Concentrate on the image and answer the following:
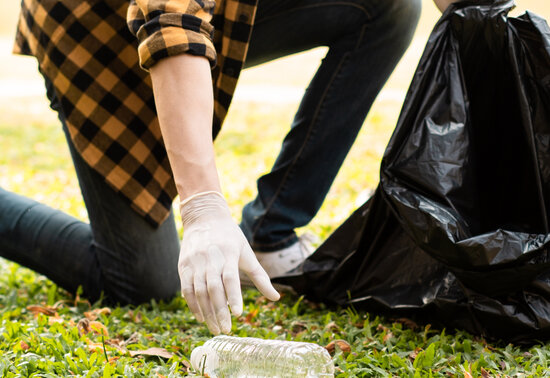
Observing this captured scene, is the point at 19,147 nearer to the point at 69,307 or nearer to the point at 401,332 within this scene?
the point at 69,307

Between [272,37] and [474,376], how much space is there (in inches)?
52.1

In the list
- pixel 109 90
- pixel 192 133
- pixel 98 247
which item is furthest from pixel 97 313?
pixel 192 133

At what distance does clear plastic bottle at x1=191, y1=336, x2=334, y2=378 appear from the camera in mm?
1378

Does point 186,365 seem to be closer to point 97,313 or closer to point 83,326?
point 83,326

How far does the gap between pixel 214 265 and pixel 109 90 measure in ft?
3.14

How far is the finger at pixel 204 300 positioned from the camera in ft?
4.51

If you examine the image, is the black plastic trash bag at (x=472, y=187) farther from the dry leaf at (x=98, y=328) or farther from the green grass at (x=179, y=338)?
the dry leaf at (x=98, y=328)

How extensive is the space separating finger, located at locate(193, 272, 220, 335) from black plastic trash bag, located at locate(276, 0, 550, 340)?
551 mm

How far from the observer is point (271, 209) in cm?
226

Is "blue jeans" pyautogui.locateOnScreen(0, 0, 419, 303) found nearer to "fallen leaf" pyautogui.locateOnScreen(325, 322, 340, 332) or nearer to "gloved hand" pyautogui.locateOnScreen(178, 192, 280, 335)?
"fallen leaf" pyautogui.locateOnScreen(325, 322, 340, 332)

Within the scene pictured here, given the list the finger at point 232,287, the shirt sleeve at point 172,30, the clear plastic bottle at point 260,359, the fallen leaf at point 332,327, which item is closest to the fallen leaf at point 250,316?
the fallen leaf at point 332,327

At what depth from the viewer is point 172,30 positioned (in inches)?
57.1

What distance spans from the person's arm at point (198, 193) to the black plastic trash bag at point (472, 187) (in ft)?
1.50

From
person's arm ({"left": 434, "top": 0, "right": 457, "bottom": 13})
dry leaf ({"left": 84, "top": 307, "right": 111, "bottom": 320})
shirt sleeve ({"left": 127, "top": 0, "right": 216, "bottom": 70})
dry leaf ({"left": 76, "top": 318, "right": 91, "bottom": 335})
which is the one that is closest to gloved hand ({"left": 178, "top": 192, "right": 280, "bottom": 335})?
shirt sleeve ({"left": 127, "top": 0, "right": 216, "bottom": 70})
